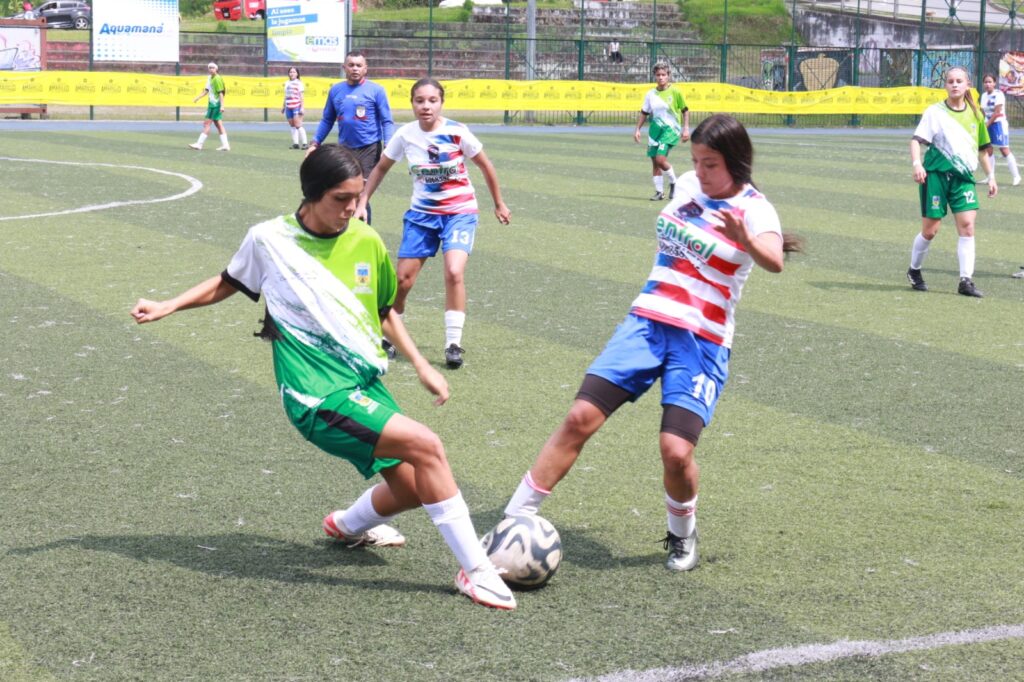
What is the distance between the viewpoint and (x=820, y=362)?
370 inches

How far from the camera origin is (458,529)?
5.02 meters

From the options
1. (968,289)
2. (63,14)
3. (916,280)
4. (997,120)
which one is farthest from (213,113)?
(63,14)

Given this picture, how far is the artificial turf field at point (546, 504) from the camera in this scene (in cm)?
463

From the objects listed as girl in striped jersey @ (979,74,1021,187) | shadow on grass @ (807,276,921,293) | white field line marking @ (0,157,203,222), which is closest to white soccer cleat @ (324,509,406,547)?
shadow on grass @ (807,276,921,293)

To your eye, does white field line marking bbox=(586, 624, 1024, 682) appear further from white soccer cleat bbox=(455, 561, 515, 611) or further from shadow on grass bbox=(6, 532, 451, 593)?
shadow on grass bbox=(6, 532, 451, 593)

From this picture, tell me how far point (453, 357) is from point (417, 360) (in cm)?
430

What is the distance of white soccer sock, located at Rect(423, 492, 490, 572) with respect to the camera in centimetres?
502

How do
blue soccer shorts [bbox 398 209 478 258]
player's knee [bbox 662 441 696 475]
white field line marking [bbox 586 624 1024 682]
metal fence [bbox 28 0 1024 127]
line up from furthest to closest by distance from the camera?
metal fence [bbox 28 0 1024 127], blue soccer shorts [bbox 398 209 478 258], player's knee [bbox 662 441 696 475], white field line marking [bbox 586 624 1024 682]

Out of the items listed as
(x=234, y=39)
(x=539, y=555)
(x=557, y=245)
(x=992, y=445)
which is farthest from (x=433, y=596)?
(x=234, y=39)

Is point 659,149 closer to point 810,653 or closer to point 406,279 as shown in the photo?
point 406,279

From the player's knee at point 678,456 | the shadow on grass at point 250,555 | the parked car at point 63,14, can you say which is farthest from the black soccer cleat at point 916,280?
the parked car at point 63,14

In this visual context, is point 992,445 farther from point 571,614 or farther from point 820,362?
point 571,614

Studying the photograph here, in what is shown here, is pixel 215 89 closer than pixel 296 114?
Yes

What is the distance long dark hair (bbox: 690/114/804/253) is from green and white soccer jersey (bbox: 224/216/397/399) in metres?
1.33
